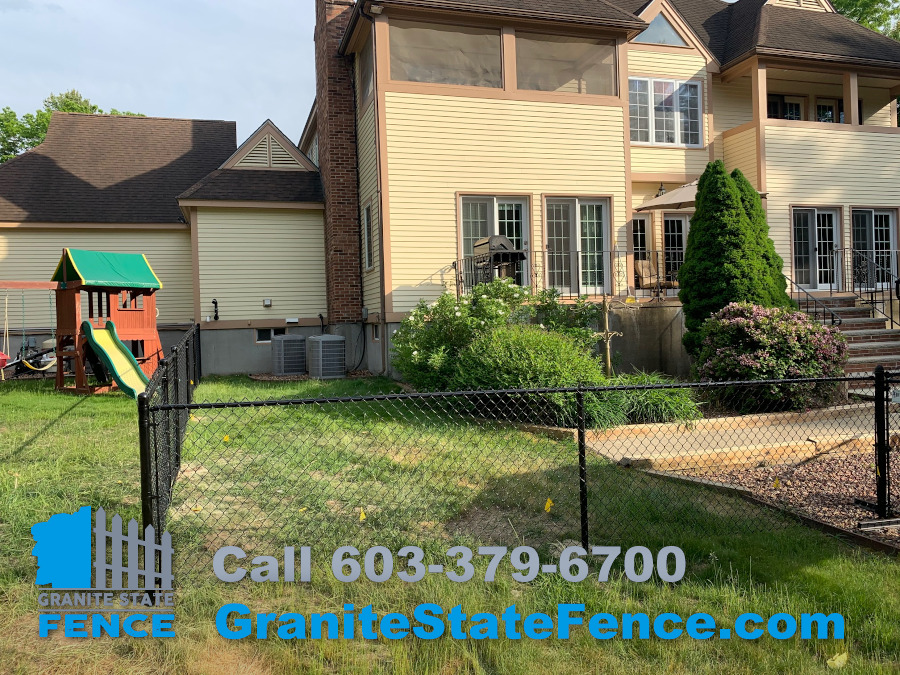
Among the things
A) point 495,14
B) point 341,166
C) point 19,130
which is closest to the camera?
point 495,14

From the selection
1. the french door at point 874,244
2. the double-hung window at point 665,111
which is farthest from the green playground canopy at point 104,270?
the french door at point 874,244

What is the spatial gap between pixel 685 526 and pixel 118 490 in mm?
4538

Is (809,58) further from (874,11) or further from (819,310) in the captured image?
(874,11)

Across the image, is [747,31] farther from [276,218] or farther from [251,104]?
[251,104]

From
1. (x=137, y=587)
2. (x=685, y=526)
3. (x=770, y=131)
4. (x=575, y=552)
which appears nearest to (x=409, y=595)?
(x=575, y=552)

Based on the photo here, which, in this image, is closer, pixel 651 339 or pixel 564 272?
pixel 651 339

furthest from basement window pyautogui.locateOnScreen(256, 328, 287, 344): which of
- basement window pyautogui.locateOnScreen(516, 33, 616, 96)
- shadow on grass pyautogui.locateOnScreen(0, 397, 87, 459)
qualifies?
basement window pyautogui.locateOnScreen(516, 33, 616, 96)

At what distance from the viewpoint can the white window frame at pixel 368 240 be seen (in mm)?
14516

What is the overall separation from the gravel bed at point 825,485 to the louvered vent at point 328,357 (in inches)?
342

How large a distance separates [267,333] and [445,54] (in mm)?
7720

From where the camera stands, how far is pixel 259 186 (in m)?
16.6

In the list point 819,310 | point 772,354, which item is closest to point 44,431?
point 772,354

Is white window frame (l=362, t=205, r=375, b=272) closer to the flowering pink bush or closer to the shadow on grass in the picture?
the shadow on grass

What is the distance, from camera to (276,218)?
16.7 m
